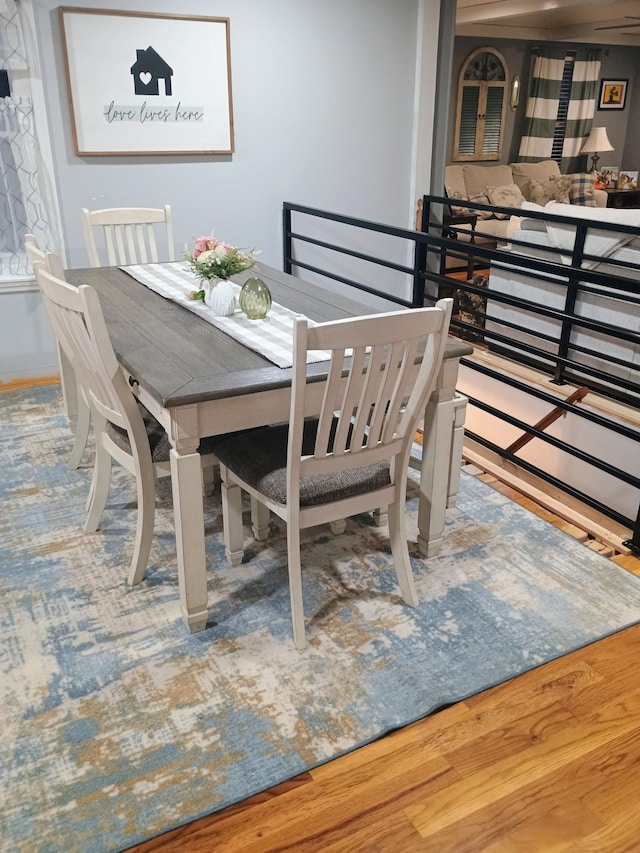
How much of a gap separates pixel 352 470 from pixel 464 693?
2.06 feet

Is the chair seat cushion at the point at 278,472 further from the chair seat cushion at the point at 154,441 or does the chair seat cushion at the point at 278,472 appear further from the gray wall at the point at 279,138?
the gray wall at the point at 279,138

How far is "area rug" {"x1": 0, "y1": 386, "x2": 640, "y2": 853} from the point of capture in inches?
59.1

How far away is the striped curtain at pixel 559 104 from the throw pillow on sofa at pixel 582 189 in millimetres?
592

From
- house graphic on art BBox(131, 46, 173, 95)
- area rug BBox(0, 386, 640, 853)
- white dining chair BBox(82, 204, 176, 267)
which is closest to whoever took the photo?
area rug BBox(0, 386, 640, 853)

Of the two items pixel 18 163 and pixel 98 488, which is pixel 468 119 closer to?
pixel 18 163

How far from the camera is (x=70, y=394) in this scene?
303cm

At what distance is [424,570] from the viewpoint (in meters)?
2.22

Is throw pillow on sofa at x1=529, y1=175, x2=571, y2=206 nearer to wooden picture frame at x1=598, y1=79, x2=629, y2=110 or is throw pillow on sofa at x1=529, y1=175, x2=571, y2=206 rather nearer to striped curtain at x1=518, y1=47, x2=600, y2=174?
striped curtain at x1=518, y1=47, x2=600, y2=174

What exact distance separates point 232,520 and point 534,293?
277cm

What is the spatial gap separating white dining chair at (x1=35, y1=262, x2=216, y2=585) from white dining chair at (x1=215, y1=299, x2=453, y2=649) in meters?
0.21

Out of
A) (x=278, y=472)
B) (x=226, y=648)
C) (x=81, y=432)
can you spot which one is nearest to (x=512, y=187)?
(x=81, y=432)

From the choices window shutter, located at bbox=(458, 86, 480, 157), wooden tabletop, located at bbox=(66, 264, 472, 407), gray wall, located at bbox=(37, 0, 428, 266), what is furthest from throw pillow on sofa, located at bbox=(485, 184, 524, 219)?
wooden tabletop, located at bbox=(66, 264, 472, 407)

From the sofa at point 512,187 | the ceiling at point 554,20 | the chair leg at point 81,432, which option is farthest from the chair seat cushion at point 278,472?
the ceiling at point 554,20

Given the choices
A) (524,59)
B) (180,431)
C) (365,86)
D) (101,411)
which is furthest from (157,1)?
(524,59)
